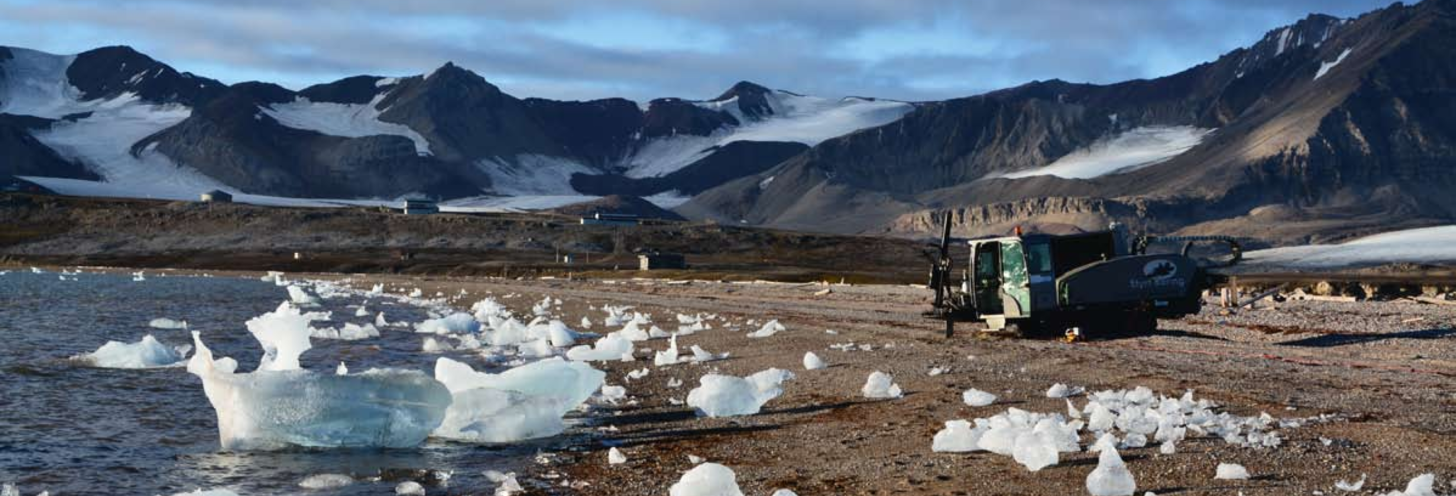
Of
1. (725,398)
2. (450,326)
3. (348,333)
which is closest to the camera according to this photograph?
(725,398)

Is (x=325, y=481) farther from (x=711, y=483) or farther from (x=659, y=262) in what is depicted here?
(x=659, y=262)

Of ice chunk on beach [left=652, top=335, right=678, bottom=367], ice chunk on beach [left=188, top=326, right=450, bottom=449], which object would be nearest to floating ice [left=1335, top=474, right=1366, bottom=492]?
ice chunk on beach [left=188, top=326, right=450, bottom=449]

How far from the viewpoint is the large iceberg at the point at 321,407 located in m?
14.9

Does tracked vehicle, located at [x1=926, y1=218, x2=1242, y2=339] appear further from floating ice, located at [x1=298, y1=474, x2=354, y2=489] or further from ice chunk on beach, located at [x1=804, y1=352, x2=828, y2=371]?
floating ice, located at [x1=298, y1=474, x2=354, y2=489]

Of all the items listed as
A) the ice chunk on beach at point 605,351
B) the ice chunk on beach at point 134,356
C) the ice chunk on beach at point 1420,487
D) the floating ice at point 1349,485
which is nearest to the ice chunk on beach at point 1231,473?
the floating ice at point 1349,485

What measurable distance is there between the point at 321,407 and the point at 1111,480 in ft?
29.5

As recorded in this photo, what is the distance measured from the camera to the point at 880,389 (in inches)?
704

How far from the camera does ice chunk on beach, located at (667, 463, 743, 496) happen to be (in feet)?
34.7

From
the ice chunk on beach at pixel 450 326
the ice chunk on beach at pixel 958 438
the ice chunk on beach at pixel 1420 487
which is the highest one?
the ice chunk on beach at pixel 1420 487

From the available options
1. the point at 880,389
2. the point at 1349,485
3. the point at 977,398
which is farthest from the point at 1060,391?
the point at 1349,485

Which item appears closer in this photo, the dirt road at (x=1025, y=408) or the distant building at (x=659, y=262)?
the dirt road at (x=1025, y=408)

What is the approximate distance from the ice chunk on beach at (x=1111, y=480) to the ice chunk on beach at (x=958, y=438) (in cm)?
229

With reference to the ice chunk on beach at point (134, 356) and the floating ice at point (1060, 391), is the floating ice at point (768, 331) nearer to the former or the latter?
the ice chunk on beach at point (134, 356)

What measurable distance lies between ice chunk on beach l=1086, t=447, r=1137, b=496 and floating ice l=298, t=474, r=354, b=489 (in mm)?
7349
